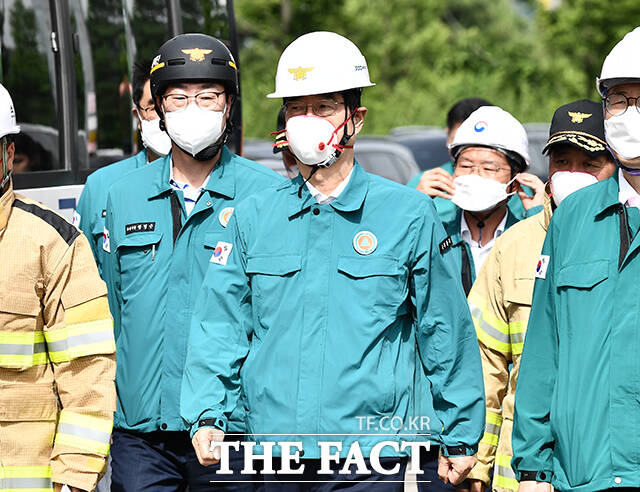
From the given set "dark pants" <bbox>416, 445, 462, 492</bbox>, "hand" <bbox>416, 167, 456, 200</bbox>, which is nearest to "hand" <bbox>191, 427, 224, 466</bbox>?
"dark pants" <bbox>416, 445, 462, 492</bbox>

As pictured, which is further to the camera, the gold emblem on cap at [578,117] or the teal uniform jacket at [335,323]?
the gold emblem on cap at [578,117]

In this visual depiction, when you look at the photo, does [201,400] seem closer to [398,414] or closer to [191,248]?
[398,414]

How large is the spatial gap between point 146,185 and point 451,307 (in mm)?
1657

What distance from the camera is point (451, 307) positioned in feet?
15.1

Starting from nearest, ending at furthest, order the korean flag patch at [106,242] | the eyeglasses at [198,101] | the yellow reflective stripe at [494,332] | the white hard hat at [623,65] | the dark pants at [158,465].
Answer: the white hard hat at [623,65]
the dark pants at [158,465]
the yellow reflective stripe at [494,332]
the eyeglasses at [198,101]
the korean flag patch at [106,242]

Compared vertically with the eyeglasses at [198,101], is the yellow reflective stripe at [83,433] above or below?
below

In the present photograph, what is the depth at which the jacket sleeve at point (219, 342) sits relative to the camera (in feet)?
14.8

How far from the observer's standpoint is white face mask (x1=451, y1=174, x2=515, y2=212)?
6.76m

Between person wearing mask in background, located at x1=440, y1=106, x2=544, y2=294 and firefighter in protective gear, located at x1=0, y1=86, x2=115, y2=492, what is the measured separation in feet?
8.83

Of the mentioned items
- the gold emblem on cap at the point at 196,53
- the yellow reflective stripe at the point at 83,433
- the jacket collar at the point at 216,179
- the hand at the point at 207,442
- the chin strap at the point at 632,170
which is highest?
the gold emblem on cap at the point at 196,53

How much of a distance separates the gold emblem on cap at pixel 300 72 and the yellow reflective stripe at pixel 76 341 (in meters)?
1.12

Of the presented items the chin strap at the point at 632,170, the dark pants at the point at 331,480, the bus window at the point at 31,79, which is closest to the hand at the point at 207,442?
the dark pants at the point at 331,480

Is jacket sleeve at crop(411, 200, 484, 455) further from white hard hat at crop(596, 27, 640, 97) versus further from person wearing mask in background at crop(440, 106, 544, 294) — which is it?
person wearing mask in background at crop(440, 106, 544, 294)

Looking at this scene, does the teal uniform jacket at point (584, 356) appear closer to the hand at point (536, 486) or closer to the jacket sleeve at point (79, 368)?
the hand at point (536, 486)
